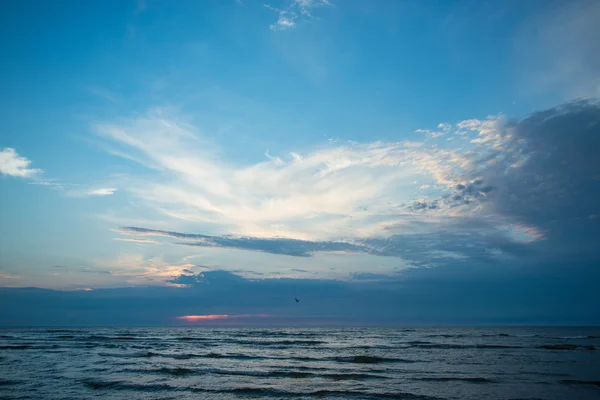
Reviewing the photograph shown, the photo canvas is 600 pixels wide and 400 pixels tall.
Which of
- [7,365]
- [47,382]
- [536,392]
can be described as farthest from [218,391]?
[7,365]

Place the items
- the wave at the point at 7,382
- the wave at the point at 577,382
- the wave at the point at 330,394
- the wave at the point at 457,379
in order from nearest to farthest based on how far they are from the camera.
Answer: the wave at the point at 330,394 → the wave at the point at 7,382 → the wave at the point at 577,382 → the wave at the point at 457,379

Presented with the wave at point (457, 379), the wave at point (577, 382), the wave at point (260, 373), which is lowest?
the wave at point (260, 373)

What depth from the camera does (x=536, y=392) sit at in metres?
17.3

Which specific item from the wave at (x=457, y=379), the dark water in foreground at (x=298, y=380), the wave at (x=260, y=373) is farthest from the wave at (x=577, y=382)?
the wave at (x=260, y=373)

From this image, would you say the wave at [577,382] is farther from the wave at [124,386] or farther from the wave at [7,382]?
the wave at [7,382]

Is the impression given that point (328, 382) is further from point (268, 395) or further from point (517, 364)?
point (517, 364)

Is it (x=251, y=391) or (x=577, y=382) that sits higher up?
(x=577, y=382)

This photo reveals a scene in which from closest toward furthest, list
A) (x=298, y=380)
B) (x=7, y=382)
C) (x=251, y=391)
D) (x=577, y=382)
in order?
(x=251, y=391)
(x=7, y=382)
(x=577, y=382)
(x=298, y=380)

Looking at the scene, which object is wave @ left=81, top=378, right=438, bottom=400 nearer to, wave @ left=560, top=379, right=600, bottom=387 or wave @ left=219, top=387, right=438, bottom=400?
wave @ left=219, top=387, right=438, bottom=400

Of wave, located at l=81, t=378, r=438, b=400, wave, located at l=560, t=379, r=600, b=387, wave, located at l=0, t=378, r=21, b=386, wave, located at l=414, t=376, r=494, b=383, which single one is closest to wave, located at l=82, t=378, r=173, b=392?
wave, located at l=81, t=378, r=438, b=400

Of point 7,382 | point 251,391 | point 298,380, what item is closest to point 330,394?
point 251,391

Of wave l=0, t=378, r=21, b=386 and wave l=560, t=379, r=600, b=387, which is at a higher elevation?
wave l=560, t=379, r=600, b=387

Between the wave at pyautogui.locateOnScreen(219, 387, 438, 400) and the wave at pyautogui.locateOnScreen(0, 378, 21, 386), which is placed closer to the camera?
the wave at pyautogui.locateOnScreen(219, 387, 438, 400)

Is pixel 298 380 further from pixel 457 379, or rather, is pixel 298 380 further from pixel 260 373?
pixel 457 379
